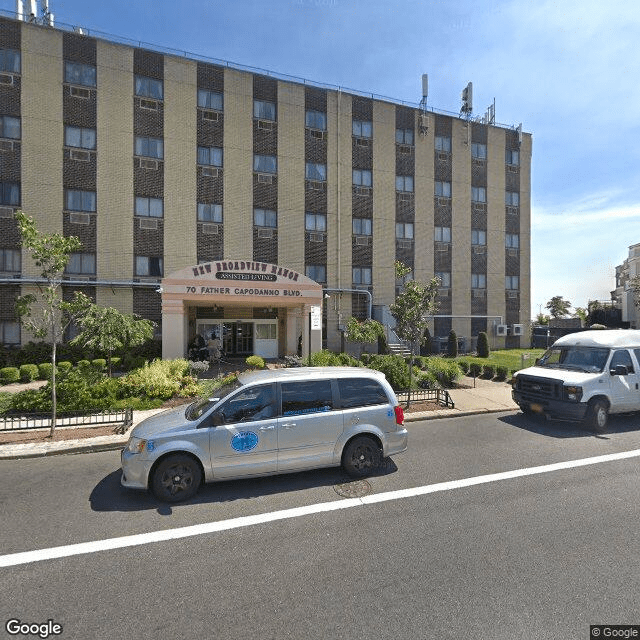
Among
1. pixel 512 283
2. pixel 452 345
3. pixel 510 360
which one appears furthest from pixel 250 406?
pixel 512 283

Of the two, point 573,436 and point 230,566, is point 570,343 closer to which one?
point 573,436

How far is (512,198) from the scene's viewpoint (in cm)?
3094

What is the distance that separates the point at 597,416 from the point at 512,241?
25.7 meters

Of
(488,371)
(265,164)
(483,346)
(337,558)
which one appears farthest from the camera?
(483,346)

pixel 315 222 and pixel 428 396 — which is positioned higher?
pixel 315 222

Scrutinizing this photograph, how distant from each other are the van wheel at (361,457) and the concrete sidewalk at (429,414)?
3688 millimetres

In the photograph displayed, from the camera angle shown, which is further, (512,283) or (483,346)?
(512,283)

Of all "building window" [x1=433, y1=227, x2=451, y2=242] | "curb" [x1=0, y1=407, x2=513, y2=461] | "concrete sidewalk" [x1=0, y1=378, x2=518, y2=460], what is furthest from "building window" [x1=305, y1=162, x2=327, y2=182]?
"curb" [x1=0, y1=407, x2=513, y2=461]

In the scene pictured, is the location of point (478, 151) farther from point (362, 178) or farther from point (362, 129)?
point (362, 178)

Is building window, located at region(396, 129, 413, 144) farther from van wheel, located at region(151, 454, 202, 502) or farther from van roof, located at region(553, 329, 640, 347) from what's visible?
van wheel, located at region(151, 454, 202, 502)

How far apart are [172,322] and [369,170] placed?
1827cm

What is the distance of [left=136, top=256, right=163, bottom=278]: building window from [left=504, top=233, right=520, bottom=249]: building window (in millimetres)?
27001

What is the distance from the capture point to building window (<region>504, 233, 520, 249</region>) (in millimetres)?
30677

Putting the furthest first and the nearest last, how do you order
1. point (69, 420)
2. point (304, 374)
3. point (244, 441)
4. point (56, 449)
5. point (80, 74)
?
point (80, 74)
point (69, 420)
point (56, 449)
point (304, 374)
point (244, 441)
